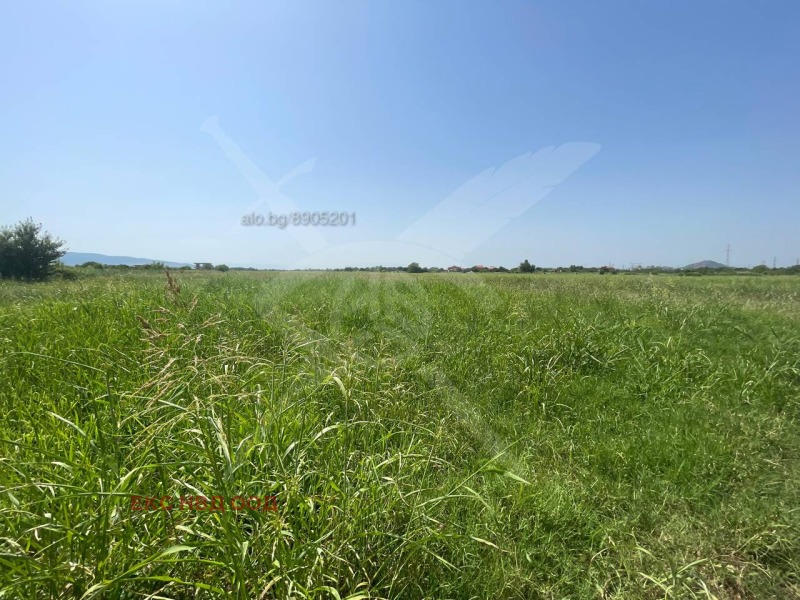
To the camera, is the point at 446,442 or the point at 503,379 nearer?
the point at 446,442

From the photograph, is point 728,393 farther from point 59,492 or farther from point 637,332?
point 59,492

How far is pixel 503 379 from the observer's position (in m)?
3.18

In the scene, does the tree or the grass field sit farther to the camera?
the tree

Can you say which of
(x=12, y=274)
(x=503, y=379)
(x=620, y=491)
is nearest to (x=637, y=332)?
(x=503, y=379)

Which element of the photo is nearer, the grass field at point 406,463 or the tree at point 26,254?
the grass field at point 406,463

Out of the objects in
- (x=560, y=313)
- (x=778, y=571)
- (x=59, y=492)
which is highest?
(x=560, y=313)

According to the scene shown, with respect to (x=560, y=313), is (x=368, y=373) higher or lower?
lower


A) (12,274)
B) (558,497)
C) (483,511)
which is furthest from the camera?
(12,274)

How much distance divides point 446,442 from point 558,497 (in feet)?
2.34

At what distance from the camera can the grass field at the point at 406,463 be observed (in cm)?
103

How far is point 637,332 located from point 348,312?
13.4 ft

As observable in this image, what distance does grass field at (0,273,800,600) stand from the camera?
1.03 meters

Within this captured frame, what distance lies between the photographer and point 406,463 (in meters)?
1.73

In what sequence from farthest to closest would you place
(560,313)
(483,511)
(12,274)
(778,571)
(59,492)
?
(12,274), (560,313), (483,511), (778,571), (59,492)
